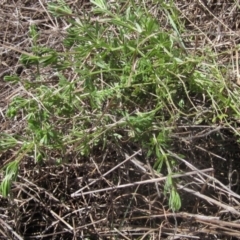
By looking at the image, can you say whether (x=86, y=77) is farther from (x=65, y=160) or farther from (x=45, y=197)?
(x=45, y=197)

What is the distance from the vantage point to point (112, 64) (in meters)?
1.88

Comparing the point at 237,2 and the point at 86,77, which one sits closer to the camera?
the point at 86,77

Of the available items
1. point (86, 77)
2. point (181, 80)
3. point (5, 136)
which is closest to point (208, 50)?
point (181, 80)

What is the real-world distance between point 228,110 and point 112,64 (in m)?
0.42

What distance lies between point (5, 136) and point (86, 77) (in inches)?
15.4

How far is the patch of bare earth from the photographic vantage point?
1.99 meters

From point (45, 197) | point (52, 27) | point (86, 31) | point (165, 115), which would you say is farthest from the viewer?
point (52, 27)

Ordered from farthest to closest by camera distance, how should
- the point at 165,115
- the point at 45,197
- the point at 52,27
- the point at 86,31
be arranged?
the point at 52,27 < the point at 45,197 < the point at 165,115 < the point at 86,31

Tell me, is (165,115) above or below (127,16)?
below

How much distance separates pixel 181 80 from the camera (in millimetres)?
1862

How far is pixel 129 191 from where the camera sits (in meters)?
2.06

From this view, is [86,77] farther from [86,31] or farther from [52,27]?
[52,27]

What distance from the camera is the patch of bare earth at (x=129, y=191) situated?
1991mm

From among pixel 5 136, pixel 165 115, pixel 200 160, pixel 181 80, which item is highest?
pixel 181 80
